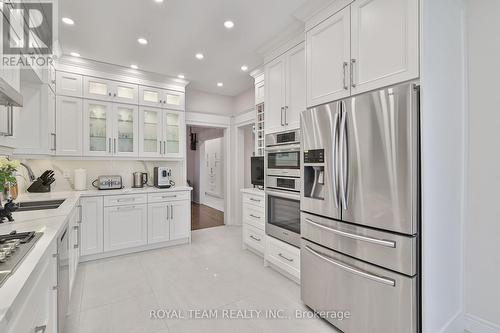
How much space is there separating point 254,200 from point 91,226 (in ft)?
7.53

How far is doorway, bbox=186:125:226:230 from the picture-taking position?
6969 millimetres

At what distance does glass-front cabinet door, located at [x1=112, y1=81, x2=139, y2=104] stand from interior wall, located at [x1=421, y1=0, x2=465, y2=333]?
149 inches

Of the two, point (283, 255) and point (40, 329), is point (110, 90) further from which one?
point (283, 255)

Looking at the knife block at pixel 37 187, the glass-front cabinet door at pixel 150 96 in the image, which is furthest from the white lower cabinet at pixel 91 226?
the glass-front cabinet door at pixel 150 96

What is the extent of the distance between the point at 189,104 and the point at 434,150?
4.16 m

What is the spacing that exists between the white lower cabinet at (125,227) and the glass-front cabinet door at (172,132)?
1.08 m

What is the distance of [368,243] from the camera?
1596 millimetres

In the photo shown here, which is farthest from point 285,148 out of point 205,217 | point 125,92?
point 205,217

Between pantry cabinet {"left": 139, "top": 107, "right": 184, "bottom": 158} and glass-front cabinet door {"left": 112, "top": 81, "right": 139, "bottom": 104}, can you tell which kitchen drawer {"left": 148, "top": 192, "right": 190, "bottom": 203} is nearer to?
pantry cabinet {"left": 139, "top": 107, "right": 184, "bottom": 158}

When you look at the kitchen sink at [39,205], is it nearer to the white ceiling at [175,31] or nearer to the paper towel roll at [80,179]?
the paper towel roll at [80,179]

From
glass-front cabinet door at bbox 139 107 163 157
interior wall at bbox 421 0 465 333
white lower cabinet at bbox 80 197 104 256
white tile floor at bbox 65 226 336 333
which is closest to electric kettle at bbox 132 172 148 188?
glass-front cabinet door at bbox 139 107 163 157

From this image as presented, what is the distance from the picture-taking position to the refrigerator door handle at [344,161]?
171 cm

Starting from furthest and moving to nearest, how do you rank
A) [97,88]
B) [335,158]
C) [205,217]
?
[205,217], [97,88], [335,158]

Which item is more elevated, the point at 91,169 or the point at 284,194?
the point at 91,169
